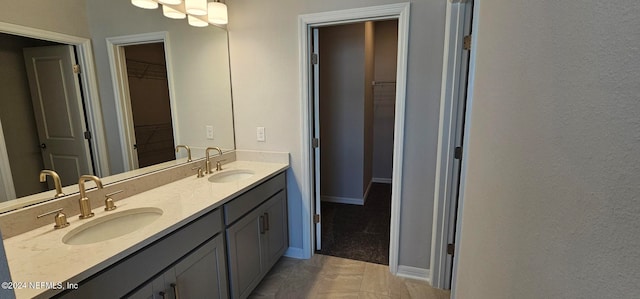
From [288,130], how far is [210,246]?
3.70 feet

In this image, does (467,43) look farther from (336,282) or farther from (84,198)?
(84,198)

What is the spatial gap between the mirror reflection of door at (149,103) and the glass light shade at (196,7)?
32 cm

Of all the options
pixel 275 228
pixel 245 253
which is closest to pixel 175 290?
pixel 245 253

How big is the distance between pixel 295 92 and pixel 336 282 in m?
1.53

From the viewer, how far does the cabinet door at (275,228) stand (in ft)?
6.84

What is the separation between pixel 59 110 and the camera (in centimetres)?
141

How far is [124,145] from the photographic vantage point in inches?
67.2

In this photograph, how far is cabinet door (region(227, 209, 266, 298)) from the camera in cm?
168

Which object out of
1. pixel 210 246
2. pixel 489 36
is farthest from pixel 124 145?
pixel 489 36

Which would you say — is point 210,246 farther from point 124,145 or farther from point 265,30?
point 265,30

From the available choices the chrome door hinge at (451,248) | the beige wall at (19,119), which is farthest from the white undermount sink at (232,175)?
the chrome door hinge at (451,248)

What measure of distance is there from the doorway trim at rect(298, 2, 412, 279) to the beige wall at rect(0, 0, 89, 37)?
4.32ft

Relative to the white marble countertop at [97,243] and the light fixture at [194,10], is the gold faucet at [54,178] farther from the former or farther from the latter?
the light fixture at [194,10]

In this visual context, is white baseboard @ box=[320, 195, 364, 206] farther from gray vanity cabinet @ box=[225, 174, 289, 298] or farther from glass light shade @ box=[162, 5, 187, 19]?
glass light shade @ box=[162, 5, 187, 19]
